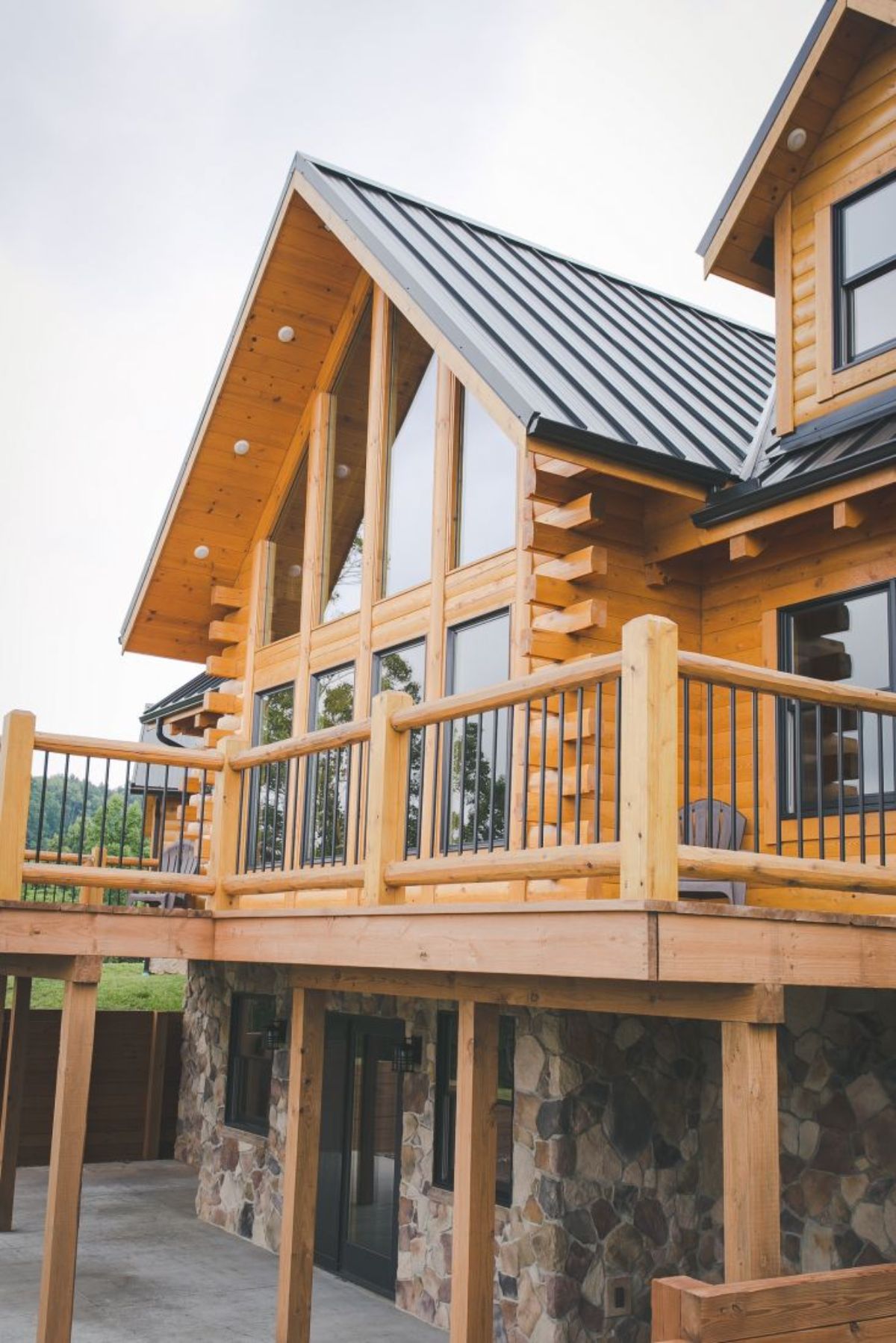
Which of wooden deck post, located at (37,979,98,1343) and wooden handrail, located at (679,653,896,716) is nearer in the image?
wooden handrail, located at (679,653,896,716)

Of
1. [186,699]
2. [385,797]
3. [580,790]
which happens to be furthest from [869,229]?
[186,699]

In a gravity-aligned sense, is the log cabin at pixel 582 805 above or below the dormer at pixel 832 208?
below

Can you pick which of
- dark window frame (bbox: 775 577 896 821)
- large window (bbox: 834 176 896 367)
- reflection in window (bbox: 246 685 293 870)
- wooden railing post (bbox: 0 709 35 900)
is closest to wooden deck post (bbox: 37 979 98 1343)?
wooden railing post (bbox: 0 709 35 900)

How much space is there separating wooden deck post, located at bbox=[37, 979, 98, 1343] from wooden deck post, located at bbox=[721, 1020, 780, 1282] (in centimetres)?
452

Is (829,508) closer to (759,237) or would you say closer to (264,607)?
(759,237)

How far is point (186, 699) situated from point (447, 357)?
924cm

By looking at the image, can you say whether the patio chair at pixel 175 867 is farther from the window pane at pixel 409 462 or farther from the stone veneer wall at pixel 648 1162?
the stone veneer wall at pixel 648 1162

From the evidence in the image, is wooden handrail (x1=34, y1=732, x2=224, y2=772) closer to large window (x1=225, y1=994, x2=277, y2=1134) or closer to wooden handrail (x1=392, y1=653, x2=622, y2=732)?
wooden handrail (x1=392, y1=653, x2=622, y2=732)

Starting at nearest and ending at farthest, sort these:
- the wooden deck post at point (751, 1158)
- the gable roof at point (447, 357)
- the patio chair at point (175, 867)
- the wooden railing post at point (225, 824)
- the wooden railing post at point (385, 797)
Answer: the wooden deck post at point (751, 1158) → the wooden railing post at point (385, 797) → the gable roof at point (447, 357) → the wooden railing post at point (225, 824) → the patio chair at point (175, 867)

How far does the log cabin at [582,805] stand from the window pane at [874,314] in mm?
28

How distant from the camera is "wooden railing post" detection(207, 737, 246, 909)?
957 centimetres

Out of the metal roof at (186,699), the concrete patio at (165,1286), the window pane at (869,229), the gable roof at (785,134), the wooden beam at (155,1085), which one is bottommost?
the concrete patio at (165,1286)

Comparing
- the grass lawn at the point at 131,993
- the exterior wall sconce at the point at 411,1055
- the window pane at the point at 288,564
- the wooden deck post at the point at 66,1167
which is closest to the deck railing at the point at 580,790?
the wooden deck post at the point at 66,1167

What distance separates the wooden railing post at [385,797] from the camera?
7.45 meters
